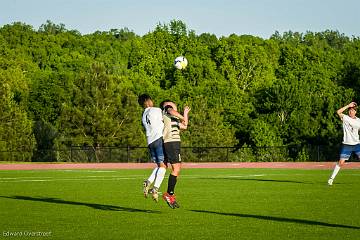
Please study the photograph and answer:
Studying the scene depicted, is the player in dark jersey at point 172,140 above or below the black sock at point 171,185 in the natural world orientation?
above

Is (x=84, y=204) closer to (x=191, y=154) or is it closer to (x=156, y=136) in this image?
(x=156, y=136)

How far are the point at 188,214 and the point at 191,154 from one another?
47.6 meters

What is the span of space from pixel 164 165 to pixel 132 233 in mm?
4502

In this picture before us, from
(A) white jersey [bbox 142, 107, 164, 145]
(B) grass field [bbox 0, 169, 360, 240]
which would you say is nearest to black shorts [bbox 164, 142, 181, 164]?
(A) white jersey [bbox 142, 107, 164, 145]

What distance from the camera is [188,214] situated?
51.2 feet

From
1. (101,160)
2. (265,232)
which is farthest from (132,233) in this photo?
(101,160)

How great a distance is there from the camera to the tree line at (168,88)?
8550cm

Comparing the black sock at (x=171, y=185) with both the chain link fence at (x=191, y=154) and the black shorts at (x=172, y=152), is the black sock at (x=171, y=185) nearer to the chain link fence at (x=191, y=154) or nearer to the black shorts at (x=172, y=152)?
the black shorts at (x=172, y=152)

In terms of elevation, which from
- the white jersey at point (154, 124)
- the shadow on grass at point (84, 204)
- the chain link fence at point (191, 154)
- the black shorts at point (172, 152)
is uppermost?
the white jersey at point (154, 124)

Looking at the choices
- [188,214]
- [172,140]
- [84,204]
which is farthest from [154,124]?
[84,204]

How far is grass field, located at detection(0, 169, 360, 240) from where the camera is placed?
12.6m

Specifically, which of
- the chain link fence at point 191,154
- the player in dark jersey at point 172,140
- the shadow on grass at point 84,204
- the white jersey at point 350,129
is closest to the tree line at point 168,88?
the chain link fence at point 191,154

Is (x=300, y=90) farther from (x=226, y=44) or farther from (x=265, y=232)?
(x=265, y=232)

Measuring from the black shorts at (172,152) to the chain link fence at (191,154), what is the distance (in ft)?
144
